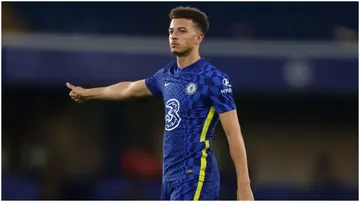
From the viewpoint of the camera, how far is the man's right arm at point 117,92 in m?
8.80

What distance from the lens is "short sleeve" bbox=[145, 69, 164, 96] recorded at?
8.61m

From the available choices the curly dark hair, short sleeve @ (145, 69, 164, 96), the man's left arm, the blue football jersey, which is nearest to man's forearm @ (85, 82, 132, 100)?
short sleeve @ (145, 69, 164, 96)

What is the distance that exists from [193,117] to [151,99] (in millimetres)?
14269

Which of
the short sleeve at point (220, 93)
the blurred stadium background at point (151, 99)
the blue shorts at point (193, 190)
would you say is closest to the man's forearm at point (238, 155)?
the short sleeve at point (220, 93)

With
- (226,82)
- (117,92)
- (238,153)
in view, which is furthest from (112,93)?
(238,153)

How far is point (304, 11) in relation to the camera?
78.0ft

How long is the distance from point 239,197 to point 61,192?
1247cm

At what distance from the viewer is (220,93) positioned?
798 centimetres

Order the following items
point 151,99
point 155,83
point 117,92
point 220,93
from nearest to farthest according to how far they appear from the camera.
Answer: point 220,93, point 155,83, point 117,92, point 151,99

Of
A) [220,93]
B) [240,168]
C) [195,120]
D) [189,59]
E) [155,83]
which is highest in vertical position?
[189,59]

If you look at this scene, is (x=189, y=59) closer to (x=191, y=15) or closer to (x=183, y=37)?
(x=183, y=37)

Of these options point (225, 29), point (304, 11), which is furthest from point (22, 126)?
point (304, 11)

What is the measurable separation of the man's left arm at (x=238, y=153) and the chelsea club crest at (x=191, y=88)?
0.31 metres

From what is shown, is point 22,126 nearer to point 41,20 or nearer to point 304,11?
point 41,20
